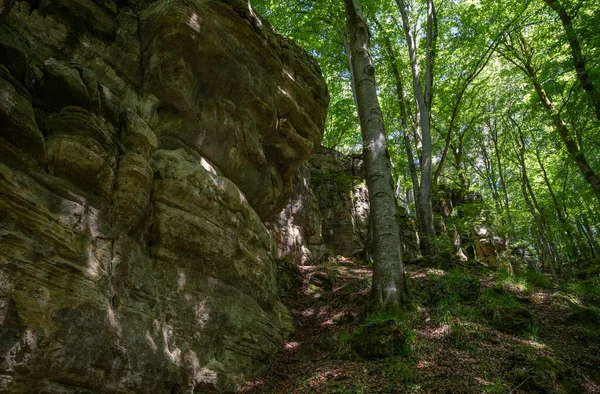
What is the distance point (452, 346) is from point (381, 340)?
4.20ft

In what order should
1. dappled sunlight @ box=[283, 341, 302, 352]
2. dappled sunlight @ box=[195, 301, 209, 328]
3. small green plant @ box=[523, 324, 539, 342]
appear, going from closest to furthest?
dappled sunlight @ box=[195, 301, 209, 328] → small green plant @ box=[523, 324, 539, 342] → dappled sunlight @ box=[283, 341, 302, 352]

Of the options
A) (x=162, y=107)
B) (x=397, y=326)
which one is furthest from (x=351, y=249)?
(x=162, y=107)

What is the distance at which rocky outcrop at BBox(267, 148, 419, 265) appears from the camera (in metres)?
13.5

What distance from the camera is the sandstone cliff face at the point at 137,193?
3.93 meters

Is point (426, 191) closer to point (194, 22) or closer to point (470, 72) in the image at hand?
point (470, 72)

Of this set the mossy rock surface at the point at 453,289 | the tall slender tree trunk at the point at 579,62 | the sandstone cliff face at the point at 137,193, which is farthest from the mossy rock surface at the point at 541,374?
the tall slender tree trunk at the point at 579,62

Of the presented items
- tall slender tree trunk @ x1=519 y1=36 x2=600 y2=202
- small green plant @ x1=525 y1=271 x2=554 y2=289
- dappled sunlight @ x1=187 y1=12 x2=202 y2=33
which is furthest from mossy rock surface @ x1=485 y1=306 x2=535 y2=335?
dappled sunlight @ x1=187 y1=12 x2=202 y2=33

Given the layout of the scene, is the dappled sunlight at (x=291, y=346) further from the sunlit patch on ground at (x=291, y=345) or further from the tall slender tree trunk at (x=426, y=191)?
the tall slender tree trunk at (x=426, y=191)

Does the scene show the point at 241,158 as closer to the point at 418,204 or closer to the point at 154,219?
the point at 154,219

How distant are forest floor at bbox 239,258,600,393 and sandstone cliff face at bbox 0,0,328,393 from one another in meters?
0.97

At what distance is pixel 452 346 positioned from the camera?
622 cm

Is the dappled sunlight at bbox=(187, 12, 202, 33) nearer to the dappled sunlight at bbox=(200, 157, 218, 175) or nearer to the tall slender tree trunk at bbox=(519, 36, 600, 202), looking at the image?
the dappled sunlight at bbox=(200, 157, 218, 175)

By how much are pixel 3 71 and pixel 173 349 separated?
413 centimetres

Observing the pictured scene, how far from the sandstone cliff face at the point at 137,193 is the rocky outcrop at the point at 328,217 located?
410 centimetres
